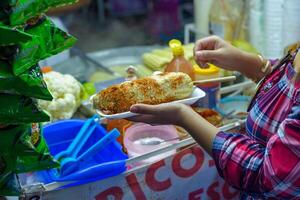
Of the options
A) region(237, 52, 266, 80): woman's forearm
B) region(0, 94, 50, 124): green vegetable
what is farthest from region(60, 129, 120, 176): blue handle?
region(237, 52, 266, 80): woman's forearm

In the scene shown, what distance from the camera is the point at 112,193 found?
1.19 meters

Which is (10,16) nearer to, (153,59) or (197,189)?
(197,189)

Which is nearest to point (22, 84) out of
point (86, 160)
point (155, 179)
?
point (86, 160)

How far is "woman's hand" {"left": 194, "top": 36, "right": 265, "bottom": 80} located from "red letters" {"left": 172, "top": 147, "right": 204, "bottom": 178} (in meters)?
0.26

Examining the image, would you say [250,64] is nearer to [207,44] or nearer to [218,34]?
[207,44]

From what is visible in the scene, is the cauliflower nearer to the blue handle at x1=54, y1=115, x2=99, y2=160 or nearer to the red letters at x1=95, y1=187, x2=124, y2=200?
the blue handle at x1=54, y1=115, x2=99, y2=160

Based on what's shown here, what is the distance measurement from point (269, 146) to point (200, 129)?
17cm

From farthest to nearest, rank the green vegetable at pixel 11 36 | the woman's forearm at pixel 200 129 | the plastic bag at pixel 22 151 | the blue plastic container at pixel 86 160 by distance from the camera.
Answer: the blue plastic container at pixel 86 160 → the woman's forearm at pixel 200 129 → the plastic bag at pixel 22 151 → the green vegetable at pixel 11 36

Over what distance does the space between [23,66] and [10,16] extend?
90 mm

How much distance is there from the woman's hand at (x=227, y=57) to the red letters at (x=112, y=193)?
44 cm

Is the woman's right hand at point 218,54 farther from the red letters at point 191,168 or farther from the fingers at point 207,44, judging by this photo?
the red letters at point 191,168

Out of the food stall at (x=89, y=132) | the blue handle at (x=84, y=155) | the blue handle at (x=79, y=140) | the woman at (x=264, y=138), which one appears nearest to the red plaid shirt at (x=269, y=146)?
the woman at (x=264, y=138)

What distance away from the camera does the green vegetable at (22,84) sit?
2.54ft

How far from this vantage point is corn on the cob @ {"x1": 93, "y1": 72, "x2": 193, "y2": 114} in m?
1.15
